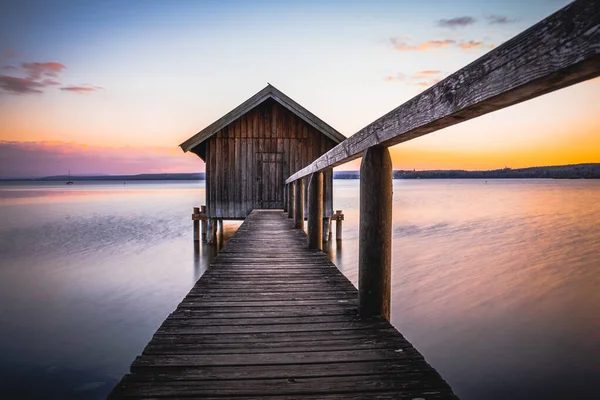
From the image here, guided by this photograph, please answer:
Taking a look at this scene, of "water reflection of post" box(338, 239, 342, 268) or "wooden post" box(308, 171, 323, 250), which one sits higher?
"wooden post" box(308, 171, 323, 250)

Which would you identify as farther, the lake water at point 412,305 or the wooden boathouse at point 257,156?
the wooden boathouse at point 257,156

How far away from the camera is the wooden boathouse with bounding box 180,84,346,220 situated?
13.7 m

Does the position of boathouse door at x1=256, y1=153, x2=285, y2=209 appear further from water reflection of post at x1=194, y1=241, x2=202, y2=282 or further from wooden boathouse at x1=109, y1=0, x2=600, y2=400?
wooden boathouse at x1=109, y1=0, x2=600, y2=400

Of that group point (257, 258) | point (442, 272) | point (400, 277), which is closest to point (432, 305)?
point (400, 277)

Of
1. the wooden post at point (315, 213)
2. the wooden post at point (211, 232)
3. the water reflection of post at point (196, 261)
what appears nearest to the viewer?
the wooden post at point (315, 213)

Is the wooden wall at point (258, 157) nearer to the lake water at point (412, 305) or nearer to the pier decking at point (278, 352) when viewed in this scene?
the lake water at point (412, 305)

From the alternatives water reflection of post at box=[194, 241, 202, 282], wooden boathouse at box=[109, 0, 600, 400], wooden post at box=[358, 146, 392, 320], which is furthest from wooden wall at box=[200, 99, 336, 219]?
wooden post at box=[358, 146, 392, 320]

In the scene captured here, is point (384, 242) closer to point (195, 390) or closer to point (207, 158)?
point (195, 390)

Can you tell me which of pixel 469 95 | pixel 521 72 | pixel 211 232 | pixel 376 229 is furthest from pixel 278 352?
pixel 211 232

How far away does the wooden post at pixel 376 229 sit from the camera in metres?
2.63

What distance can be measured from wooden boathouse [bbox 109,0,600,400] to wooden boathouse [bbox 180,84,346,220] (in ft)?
30.9

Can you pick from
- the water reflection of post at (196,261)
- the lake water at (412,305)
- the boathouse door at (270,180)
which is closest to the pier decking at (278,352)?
the lake water at (412,305)

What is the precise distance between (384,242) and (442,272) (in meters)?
10.5

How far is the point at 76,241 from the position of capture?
16.8 metres
